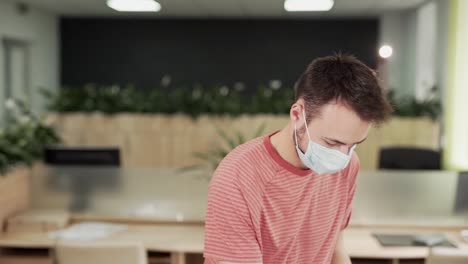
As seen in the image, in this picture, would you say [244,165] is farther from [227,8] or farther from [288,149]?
[227,8]

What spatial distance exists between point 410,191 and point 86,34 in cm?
707

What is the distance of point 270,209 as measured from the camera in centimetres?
129

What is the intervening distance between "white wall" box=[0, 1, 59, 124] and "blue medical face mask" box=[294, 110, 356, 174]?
688 cm

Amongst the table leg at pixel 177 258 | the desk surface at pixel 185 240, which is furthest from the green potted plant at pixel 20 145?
the table leg at pixel 177 258

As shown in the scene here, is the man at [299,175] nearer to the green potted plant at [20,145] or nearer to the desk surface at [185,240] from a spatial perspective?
the desk surface at [185,240]

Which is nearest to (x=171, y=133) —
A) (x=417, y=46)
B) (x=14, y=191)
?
(x=14, y=191)

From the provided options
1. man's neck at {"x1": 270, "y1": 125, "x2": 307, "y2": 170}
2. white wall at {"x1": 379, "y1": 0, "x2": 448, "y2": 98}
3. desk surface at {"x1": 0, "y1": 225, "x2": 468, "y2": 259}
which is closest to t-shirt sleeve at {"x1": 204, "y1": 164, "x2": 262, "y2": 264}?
man's neck at {"x1": 270, "y1": 125, "x2": 307, "y2": 170}

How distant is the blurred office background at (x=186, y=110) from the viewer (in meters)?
3.26

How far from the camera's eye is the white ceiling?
745cm

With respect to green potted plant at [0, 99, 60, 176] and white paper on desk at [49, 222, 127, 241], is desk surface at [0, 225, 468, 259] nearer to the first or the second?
white paper on desk at [49, 222, 127, 241]

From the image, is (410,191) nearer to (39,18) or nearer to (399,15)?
(399,15)

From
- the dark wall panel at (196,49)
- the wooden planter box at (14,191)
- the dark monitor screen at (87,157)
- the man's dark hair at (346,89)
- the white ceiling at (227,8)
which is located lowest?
the wooden planter box at (14,191)

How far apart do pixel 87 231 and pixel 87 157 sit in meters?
0.71

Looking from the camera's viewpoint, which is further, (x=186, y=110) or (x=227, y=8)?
(x=227, y=8)
